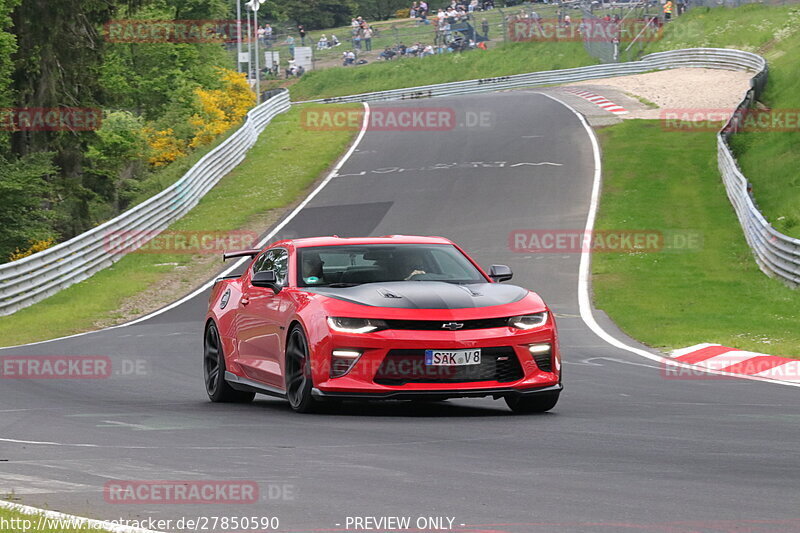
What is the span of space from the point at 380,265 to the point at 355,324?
4.17ft

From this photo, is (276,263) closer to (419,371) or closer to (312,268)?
(312,268)

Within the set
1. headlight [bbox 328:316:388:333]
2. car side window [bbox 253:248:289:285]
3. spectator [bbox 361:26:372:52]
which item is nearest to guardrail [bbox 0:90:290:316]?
car side window [bbox 253:248:289:285]

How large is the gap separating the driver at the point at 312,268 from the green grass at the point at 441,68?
64.5 meters

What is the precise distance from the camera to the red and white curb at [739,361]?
14.3m

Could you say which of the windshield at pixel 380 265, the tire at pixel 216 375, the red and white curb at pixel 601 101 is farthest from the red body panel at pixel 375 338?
the red and white curb at pixel 601 101

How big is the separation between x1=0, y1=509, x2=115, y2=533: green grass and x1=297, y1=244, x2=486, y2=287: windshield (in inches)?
201

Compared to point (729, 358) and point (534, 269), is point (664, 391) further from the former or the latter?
point (534, 269)

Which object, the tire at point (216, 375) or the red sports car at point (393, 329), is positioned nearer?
the red sports car at point (393, 329)

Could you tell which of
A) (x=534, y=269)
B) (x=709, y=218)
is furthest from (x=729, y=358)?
(x=709, y=218)

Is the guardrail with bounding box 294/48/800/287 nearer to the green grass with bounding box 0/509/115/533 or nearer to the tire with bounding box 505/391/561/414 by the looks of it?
the tire with bounding box 505/391/561/414

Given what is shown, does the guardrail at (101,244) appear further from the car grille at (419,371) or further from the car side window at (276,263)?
the car grille at (419,371)

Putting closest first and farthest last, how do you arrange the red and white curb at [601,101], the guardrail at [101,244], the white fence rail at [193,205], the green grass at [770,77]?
1. the white fence rail at [193,205]
2. the guardrail at [101,244]
3. the green grass at [770,77]
4. the red and white curb at [601,101]

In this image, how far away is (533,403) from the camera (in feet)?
34.3

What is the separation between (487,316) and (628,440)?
5.78 ft
